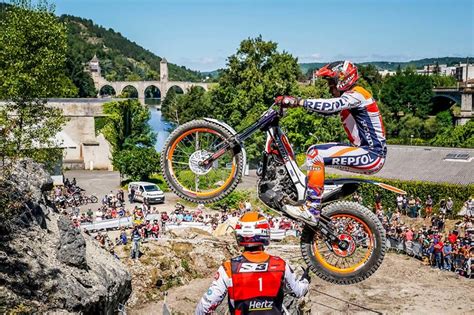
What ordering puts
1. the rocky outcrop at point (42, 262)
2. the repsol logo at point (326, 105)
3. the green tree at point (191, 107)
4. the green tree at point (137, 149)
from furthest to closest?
the green tree at point (191, 107) < the green tree at point (137, 149) < the rocky outcrop at point (42, 262) < the repsol logo at point (326, 105)

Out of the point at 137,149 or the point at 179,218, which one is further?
the point at 137,149

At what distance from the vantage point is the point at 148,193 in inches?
1737

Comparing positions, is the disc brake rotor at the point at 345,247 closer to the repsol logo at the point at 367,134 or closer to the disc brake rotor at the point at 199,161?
the repsol logo at the point at 367,134

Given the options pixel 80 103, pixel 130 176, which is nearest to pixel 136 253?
pixel 130 176

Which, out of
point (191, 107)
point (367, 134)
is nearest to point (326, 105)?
point (367, 134)

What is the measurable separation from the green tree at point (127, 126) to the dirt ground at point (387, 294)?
69.2ft

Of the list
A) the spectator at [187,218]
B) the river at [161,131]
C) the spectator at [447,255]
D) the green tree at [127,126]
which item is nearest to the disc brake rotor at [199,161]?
the river at [161,131]

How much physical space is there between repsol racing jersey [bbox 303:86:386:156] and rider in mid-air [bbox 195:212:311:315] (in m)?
2.67

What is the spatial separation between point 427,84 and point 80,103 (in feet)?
242

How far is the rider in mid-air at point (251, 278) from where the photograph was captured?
7488 millimetres

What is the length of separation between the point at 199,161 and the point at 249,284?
12.0 feet

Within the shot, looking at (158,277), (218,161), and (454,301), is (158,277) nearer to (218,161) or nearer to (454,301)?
(454,301)

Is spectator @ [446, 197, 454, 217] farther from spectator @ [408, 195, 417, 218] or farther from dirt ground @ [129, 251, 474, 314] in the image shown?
dirt ground @ [129, 251, 474, 314]

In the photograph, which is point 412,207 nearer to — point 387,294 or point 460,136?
point 387,294
